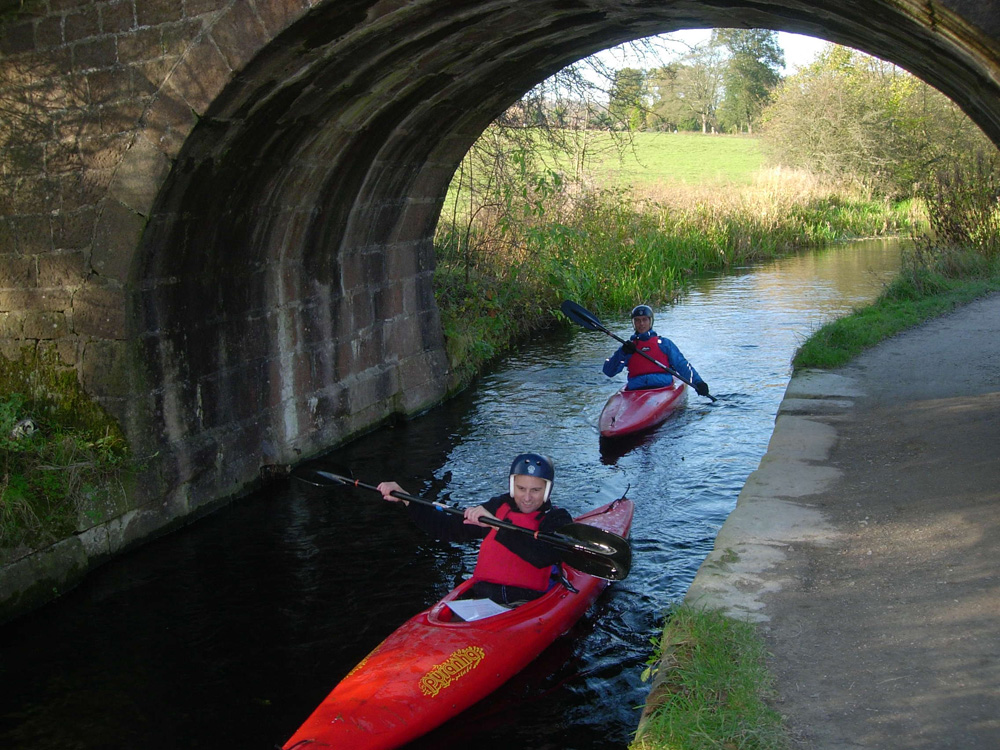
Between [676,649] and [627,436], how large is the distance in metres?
5.29

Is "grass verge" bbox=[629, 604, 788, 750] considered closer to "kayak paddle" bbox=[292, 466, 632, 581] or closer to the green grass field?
"kayak paddle" bbox=[292, 466, 632, 581]

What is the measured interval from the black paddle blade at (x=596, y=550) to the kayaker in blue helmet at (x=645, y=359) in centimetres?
511

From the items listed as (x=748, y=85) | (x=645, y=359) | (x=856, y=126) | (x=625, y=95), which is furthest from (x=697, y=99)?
(x=645, y=359)

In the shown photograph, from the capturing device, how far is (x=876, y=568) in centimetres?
453

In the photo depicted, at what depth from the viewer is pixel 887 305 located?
41.5 feet

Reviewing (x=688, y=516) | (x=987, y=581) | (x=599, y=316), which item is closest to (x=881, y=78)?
(x=599, y=316)

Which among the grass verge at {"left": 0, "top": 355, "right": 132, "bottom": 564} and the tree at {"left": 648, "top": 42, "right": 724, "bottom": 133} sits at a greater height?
the tree at {"left": 648, "top": 42, "right": 724, "bottom": 133}

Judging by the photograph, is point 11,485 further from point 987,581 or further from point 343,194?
point 987,581

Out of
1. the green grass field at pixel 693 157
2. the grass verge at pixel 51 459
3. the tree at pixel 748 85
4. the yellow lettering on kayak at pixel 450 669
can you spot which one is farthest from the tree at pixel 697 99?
the yellow lettering on kayak at pixel 450 669

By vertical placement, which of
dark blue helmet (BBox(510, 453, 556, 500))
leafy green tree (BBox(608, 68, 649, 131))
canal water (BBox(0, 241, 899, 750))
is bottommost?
canal water (BBox(0, 241, 899, 750))

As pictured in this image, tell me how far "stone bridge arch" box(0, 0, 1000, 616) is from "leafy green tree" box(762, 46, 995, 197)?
25.0 metres

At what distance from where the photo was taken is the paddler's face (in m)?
4.98

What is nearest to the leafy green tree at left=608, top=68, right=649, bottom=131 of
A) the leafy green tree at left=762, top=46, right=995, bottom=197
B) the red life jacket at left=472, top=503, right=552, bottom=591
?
the red life jacket at left=472, top=503, right=552, bottom=591

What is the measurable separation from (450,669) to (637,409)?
513cm
